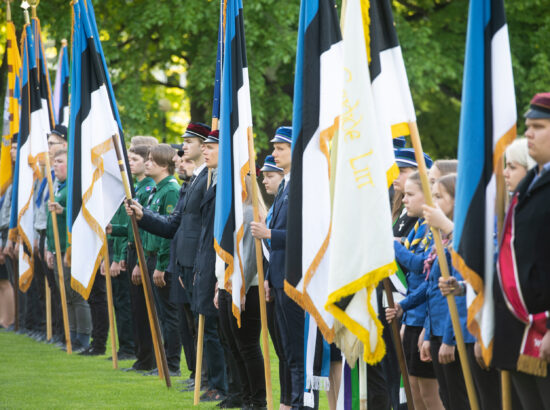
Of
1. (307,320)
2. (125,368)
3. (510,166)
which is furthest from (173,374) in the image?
(510,166)

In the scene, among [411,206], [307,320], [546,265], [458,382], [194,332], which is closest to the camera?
[546,265]

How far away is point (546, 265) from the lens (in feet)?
12.8

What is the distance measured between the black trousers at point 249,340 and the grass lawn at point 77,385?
0.39 metres

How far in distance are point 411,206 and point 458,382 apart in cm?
114

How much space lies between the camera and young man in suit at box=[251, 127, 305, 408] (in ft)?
21.5

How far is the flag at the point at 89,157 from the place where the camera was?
8844mm

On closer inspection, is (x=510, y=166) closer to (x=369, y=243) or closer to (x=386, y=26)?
(x=369, y=243)

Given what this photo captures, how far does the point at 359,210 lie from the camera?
5328mm

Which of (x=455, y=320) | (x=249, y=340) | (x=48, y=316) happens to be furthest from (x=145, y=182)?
(x=455, y=320)

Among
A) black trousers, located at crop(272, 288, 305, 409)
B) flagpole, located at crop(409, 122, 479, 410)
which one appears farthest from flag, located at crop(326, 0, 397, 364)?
black trousers, located at crop(272, 288, 305, 409)

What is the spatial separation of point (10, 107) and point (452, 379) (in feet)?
32.2

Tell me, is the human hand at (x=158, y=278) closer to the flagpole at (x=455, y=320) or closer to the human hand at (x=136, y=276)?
the human hand at (x=136, y=276)

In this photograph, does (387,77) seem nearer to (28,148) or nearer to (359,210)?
(359,210)

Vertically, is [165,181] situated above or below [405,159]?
above
